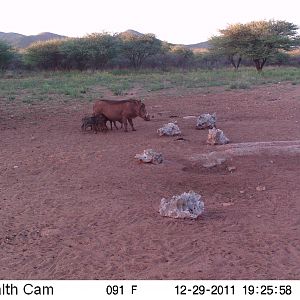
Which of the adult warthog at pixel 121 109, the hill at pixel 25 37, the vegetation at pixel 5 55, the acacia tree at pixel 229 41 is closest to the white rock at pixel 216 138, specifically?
the adult warthog at pixel 121 109

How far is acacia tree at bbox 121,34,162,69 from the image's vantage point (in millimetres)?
46875

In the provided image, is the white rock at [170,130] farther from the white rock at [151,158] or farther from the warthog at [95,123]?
the white rock at [151,158]

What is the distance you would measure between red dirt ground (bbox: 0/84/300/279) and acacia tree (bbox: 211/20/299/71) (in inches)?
1071

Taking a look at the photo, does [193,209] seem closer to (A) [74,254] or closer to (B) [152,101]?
(A) [74,254]

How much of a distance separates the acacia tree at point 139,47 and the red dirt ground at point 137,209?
3596 centimetres

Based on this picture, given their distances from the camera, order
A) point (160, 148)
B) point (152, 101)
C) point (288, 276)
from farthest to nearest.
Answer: point (152, 101), point (160, 148), point (288, 276)

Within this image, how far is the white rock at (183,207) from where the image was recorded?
5.81m

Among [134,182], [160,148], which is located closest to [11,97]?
[160,148]

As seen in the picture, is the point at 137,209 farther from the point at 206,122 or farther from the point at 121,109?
→ the point at 206,122

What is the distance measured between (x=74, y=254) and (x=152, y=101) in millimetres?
12896

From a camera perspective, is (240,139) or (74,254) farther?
(240,139)

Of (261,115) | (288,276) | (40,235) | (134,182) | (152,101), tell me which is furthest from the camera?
(152,101)

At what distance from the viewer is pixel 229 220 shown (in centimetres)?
577

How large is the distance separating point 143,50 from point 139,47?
45cm
